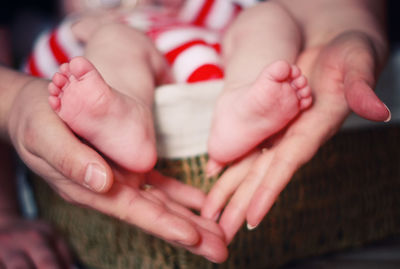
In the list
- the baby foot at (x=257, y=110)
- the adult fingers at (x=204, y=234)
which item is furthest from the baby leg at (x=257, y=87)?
the adult fingers at (x=204, y=234)

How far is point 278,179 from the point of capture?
0.49 m

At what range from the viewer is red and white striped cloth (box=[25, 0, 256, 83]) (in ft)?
2.18

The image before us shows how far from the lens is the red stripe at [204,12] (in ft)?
2.98

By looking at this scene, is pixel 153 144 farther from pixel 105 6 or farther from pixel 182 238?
pixel 105 6

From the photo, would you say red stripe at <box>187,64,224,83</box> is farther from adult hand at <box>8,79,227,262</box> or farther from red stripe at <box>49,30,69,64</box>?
red stripe at <box>49,30,69,64</box>

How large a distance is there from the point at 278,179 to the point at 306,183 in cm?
23

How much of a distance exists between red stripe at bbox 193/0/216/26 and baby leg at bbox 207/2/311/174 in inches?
10.6

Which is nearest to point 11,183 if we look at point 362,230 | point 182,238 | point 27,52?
point 27,52

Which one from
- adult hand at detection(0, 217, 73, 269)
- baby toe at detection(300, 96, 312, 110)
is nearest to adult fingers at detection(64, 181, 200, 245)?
baby toe at detection(300, 96, 312, 110)

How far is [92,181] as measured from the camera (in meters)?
0.42

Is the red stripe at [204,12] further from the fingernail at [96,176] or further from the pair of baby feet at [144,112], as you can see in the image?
the fingernail at [96,176]

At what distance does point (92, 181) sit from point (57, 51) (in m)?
0.52

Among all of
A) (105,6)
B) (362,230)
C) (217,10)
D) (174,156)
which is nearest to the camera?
(174,156)

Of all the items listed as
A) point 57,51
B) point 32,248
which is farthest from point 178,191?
point 57,51
